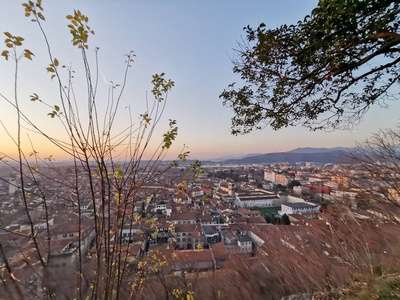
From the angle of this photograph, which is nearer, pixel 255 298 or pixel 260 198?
pixel 255 298

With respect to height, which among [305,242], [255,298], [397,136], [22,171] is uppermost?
[397,136]

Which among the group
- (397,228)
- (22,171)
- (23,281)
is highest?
(22,171)

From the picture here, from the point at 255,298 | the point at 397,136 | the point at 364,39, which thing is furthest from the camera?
the point at 397,136

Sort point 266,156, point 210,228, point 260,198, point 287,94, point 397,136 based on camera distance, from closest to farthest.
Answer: point 287,94 → point 397,136 → point 210,228 → point 260,198 → point 266,156

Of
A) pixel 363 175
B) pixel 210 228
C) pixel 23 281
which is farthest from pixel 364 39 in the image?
pixel 210 228

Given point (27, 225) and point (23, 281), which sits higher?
point (27, 225)

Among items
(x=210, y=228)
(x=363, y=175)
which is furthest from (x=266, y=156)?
(x=363, y=175)

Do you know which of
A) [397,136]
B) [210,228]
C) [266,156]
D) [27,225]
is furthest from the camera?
[266,156]

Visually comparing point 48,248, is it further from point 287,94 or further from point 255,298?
point 287,94

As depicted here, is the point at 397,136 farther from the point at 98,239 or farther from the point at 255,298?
the point at 98,239
